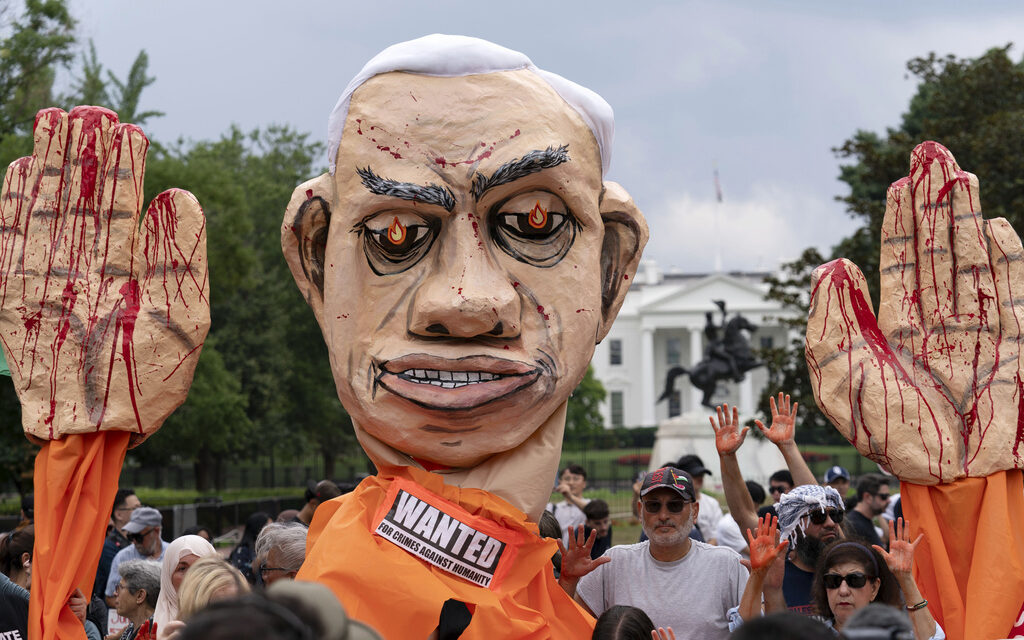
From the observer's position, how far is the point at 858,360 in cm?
415

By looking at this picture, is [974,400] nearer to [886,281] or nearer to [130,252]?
[886,281]

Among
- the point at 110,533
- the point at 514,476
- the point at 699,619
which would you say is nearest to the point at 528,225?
the point at 514,476

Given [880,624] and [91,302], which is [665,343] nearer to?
Result: [91,302]

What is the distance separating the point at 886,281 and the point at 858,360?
14.3 inches

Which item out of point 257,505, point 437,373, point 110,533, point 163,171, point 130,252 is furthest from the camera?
point 257,505

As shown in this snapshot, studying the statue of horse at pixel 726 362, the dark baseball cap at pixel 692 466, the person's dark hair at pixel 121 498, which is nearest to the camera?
the dark baseball cap at pixel 692 466

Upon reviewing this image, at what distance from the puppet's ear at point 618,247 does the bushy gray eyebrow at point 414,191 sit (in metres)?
0.68

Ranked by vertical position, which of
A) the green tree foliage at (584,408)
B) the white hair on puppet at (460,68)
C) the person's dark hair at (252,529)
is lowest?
the green tree foliage at (584,408)

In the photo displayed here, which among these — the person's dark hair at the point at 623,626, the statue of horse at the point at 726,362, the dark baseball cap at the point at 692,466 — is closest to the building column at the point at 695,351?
the statue of horse at the point at 726,362

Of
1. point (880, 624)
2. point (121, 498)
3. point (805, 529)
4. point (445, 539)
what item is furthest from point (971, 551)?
point (121, 498)

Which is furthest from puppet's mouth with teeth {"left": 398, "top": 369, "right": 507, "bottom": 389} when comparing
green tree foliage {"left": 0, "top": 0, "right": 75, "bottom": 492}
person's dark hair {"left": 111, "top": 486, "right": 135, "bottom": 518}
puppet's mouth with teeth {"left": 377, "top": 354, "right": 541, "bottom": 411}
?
green tree foliage {"left": 0, "top": 0, "right": 75, "bottom": 492}

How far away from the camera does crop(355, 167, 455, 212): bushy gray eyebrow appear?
3879 millimetres

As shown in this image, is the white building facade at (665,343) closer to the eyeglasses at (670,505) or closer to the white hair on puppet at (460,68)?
the eyeglasses at (670,505)

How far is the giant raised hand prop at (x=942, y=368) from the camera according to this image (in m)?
4.06
